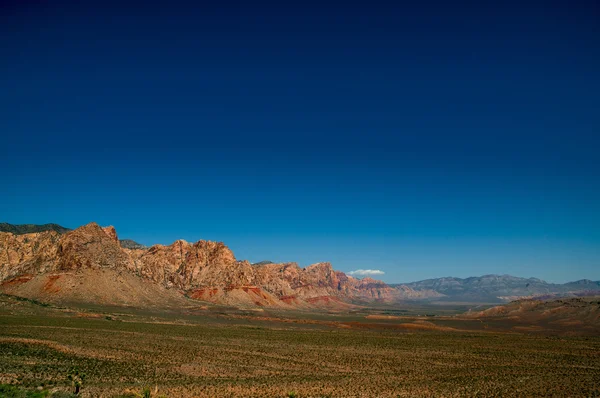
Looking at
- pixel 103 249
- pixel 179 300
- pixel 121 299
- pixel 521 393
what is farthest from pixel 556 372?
pixel 103 249

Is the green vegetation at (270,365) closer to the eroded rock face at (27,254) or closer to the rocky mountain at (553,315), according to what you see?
the rocky mountain at (553,315)

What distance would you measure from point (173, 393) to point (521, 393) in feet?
93.0

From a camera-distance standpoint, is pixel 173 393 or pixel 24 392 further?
pixel 173 393

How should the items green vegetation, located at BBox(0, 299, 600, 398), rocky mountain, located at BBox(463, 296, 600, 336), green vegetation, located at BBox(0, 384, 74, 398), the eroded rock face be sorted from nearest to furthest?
green vegetation, located at BBox(0, 384, 74, 398)
green vegetation, located at BBox(0, 299, 600, 398)
rocky mountain, located at BBox(463, 296, 600, 336)
the eroded rock face

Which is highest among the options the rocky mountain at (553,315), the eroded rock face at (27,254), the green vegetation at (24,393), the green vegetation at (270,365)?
the eroded rock face at (27,254)

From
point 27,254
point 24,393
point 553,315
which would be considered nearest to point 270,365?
point 24,393

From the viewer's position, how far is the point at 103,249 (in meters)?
151

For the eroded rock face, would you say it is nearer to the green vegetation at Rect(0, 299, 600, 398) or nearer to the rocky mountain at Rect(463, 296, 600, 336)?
the green vegetation at Rect(0, 299, 600, 398)

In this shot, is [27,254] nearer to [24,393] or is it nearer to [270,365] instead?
[270,365]

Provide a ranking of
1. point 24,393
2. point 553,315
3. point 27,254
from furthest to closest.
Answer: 1. point 27,254
2. point 553,315
3. point 24,393

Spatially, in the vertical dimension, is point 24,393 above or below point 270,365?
above

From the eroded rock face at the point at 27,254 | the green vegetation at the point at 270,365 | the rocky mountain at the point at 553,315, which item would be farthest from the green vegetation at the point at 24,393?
the eroded rock face at the point at 27,254

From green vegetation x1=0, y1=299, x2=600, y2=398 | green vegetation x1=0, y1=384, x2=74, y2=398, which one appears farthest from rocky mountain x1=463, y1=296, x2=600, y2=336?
green vegetation x1=0, y1=384, x2=74, y2=398

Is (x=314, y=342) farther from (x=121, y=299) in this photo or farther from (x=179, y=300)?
(x=179, y=300)
